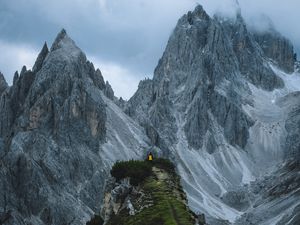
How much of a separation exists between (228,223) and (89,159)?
149 ft

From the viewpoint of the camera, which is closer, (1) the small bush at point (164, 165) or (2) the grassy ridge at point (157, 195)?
(2) the grassy ridge at point (157, 195)

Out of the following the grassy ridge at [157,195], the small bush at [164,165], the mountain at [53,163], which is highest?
the mountain at [53,163]

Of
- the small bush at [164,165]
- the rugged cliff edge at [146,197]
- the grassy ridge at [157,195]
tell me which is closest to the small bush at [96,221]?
the rugged cliff edge at [146,197]

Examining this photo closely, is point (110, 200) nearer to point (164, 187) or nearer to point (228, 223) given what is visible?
point (164, 187)

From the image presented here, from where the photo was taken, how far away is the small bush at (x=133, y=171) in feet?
150

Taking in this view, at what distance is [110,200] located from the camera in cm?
4522

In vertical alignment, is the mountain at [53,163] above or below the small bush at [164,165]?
above

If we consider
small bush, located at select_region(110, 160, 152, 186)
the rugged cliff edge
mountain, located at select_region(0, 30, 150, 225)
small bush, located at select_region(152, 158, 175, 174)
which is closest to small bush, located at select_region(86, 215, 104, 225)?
the rugged cliff edge

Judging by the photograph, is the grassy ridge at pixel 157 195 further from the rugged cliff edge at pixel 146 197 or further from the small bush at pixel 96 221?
the small bush at pixel 96 221

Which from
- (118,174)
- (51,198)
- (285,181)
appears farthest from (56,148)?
(118,174)

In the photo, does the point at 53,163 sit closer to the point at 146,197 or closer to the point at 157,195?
the point at 146,197

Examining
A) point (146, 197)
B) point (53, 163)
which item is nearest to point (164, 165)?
point (146, 197)

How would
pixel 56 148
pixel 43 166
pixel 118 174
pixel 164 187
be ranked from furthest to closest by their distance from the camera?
pixel 56 148, pixel 43 166, pixel 118 174, pixel 164 187

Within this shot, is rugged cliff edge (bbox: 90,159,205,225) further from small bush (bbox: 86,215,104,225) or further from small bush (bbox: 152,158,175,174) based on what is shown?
small bush (bbox: 86,215,104,225)
